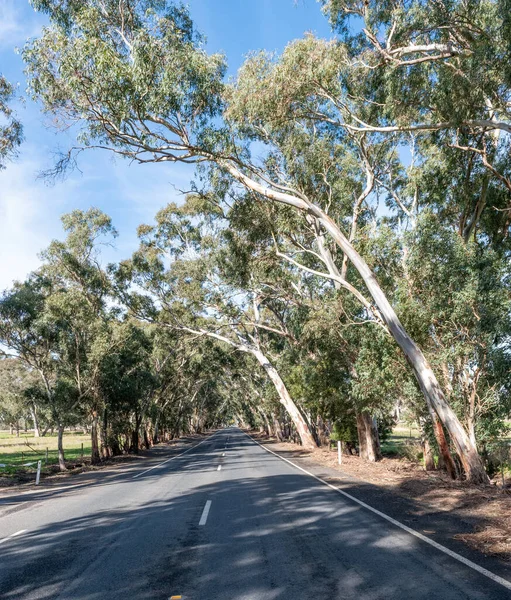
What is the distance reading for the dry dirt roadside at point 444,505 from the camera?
697 cm

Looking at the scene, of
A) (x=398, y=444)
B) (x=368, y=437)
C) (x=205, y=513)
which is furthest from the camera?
(x=398, y=444)

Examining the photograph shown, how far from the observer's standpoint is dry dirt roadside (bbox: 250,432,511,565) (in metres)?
6.97

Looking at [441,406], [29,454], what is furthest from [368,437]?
[29,454]

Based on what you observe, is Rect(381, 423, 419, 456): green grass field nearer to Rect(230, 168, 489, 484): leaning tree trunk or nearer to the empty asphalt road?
Rect(230, 168, 489, 484): leaning tree trunk

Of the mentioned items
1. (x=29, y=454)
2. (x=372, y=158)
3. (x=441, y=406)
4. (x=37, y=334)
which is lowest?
(x=29, y=454)

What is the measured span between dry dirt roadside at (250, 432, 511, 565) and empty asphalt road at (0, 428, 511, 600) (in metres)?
0.68

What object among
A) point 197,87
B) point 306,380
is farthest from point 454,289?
point 306,380

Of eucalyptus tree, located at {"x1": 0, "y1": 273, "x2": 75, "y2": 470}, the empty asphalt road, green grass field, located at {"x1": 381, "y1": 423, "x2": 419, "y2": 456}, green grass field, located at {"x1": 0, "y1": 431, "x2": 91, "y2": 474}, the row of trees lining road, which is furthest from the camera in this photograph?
green grass field, located at {"x1": 381, "y1": 423, "x2": 419, "y2": 456}

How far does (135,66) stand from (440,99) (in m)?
7.64

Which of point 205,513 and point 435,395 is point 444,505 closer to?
point 435,395

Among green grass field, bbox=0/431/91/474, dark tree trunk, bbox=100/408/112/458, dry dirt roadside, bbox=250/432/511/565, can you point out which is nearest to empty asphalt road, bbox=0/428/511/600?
dry dirt roadside, bbox=250/432/511/565

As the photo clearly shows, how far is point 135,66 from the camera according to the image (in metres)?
11.8

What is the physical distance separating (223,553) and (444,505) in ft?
18.3

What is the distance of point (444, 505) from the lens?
984 centimetres
